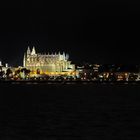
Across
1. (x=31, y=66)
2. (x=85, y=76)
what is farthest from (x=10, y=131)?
(x=31, y=66)

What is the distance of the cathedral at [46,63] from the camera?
18900 centimetres

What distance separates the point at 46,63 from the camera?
190750 millimetres

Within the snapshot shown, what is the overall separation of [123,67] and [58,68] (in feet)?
73.2

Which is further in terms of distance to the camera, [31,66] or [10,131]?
[31,66]

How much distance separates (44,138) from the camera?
2700 cm

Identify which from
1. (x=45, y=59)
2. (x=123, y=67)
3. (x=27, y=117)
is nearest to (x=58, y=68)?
(x=45, y=59)

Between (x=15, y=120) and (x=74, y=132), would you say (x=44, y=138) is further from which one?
(x=15, y=120)

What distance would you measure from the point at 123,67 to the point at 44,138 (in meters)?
169

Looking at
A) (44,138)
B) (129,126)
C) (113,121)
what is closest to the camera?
(44,138)

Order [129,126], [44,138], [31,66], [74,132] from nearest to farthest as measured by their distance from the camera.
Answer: [44,138], [74,132], [129,126], [31,66]

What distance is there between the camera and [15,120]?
35.1 metres

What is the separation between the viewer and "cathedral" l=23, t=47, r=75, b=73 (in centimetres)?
18900

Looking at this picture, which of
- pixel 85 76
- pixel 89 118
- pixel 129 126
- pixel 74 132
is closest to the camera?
pixel 74 132

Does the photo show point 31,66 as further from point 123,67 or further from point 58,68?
point 123,67
